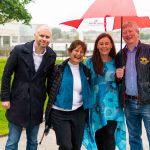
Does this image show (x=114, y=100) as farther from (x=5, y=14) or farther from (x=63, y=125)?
(x=5, y=14)

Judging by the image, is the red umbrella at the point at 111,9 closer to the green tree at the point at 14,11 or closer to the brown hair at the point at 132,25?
the brown hair at the point at 132,25

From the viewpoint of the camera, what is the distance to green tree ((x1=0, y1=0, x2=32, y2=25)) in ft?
84.6

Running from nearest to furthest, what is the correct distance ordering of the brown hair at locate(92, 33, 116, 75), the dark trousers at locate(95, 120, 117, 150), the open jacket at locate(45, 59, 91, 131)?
the open jacket at locate(45, 59, 91, 131) → the brown hair at locate(92, 33, 116, 75) → the dark trousers at locate(95, 120, 117, 150)

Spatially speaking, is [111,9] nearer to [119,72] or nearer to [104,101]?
[119,72]

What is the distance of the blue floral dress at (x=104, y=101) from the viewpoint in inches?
188

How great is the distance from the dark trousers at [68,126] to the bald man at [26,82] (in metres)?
0.24

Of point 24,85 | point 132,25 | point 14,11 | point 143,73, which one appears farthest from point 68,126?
point 14,11

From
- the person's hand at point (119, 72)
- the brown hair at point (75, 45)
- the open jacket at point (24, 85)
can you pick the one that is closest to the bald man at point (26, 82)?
the open jacket at point (24, 85)

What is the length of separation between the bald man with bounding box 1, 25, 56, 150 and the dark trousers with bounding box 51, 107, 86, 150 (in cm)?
24

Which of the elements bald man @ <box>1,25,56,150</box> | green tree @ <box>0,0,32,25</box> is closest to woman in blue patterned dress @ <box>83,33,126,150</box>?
bald man @ <box>1,25,56,150</box>

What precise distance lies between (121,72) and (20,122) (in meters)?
1.31

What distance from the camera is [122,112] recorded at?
4969mm

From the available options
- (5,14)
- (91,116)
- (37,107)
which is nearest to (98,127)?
(91,116)

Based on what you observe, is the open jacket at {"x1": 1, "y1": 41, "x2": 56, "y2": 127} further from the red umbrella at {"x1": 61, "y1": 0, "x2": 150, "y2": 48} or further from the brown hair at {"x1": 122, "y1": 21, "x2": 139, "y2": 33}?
the brown hair at {"x1": 122, "y1": 21, "x2": 139, "y2": 33}
